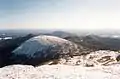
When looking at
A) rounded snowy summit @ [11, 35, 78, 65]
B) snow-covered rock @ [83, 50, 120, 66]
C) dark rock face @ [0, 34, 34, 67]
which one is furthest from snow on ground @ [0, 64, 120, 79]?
rounded snowy summit @ [11, 35, 78, 65]

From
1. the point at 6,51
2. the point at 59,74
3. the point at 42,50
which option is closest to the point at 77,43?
the point at 42,50

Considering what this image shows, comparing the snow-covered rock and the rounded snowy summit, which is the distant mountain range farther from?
the snow-covered rock

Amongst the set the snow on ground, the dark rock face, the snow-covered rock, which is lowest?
the dark rock face

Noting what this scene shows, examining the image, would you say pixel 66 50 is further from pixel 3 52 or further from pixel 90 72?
pixel 90 72

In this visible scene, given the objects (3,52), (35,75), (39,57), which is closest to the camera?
(35,75)

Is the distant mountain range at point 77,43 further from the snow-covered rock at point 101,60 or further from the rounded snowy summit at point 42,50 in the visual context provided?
the snow-covered rock at point 101,60

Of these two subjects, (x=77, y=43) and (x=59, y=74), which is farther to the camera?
(x=77, y=43)

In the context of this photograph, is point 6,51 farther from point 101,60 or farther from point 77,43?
point 101,60

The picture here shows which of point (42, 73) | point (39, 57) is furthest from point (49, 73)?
point (39, 57)

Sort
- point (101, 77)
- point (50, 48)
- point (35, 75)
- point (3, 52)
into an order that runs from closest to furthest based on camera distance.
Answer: point (101, 77), point (35, 75), point (50, 48), point (3, 52)
